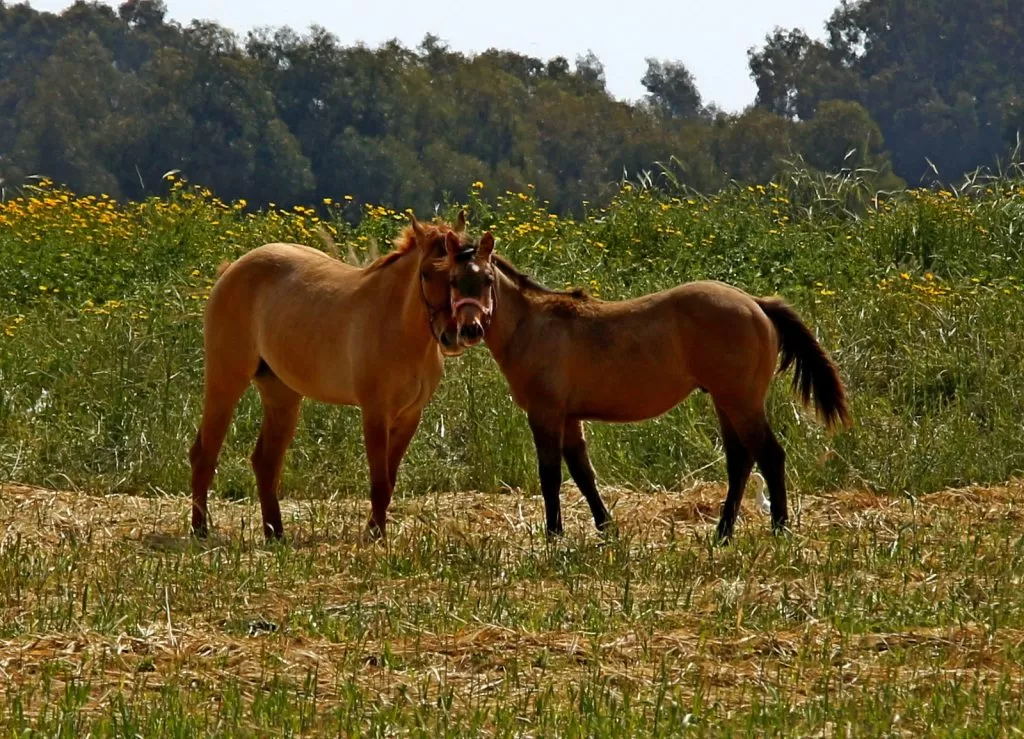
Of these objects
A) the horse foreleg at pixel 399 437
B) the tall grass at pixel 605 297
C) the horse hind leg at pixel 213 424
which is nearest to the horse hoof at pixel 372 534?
the horse foreleg at pixel 399 437

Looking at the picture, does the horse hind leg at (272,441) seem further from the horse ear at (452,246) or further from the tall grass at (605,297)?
the horse ear at (452,246)

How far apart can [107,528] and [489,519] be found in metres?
2.09

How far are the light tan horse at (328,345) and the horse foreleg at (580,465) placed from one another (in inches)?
31.1

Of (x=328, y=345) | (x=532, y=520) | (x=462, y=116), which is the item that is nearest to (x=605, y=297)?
(x=532, y=520)

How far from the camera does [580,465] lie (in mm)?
9133

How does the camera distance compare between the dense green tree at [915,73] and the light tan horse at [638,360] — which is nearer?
the light tan horse at [638,360]

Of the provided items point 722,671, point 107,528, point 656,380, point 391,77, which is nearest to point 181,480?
point 107,528

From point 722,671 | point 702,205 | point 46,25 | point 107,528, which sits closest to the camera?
point 722,671

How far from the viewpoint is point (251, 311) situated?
9.97 metres

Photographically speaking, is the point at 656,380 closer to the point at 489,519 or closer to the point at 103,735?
the point at 489,519

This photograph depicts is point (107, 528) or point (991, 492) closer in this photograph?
point (107, 528)

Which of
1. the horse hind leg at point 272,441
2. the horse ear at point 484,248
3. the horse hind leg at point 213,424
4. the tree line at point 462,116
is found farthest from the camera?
the tree line at point 462,116

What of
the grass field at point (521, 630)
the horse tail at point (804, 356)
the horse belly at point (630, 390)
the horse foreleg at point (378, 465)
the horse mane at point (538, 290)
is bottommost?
the grass field at point (521, 630)

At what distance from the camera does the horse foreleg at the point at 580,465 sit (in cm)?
915
